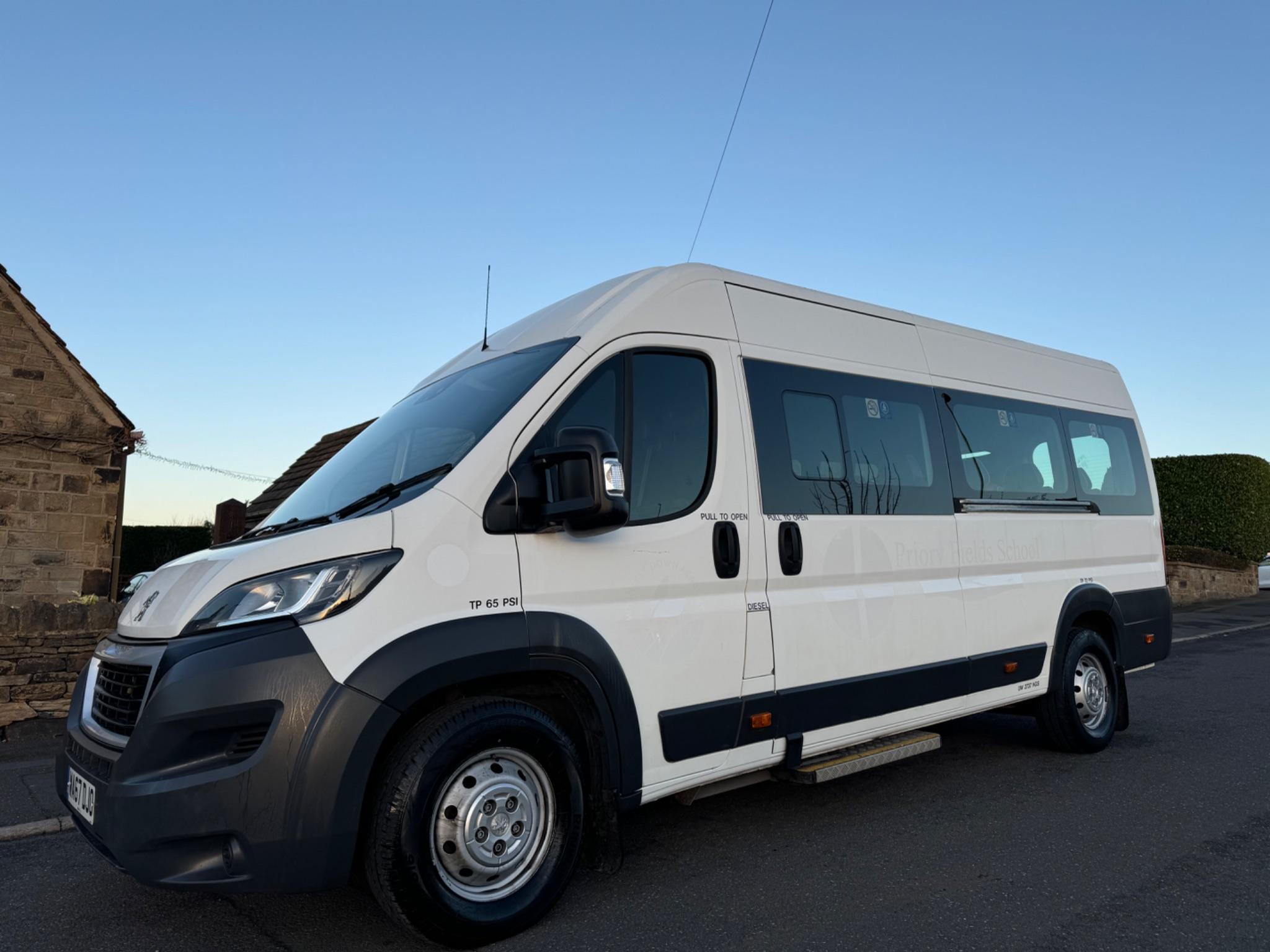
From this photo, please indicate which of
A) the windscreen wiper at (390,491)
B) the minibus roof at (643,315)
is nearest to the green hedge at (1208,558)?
the minibus roof at (643,315)

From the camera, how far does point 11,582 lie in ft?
40.3

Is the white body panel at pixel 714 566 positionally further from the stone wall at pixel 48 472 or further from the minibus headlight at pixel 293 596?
the stone wall at pixel 48 472

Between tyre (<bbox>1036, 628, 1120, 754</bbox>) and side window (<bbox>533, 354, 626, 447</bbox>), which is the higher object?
side window (<bbox>533, 354, 626, 447</bbox>)

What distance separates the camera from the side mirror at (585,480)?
10.2 ft

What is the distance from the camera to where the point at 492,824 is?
310cm

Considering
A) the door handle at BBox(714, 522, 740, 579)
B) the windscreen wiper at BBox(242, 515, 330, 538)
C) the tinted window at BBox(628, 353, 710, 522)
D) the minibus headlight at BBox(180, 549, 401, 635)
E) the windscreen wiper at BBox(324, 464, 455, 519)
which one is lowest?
the minibus headlight at BBox(180, 549, 401, 635)

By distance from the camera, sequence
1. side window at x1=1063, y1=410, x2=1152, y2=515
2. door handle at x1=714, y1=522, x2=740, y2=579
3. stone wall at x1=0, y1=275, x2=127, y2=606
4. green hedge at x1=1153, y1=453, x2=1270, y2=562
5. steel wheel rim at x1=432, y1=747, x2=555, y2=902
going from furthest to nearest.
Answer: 1. green hedge at x1=1153, y1=453, x2=1270, y2=562
2. stone wall at x1=0, y1=275, x2=127, y2=606
3. side window at x1=1063, y1=410, x2=1152, y2=515
4. door handle at x1=714, y1=522, x2=740, y2=579
5. steel wheel rim at x1=432, y1=747, x2=555, y2=902

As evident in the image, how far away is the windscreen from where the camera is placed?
3465 mm

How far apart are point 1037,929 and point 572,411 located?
251 cm

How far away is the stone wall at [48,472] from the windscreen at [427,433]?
34.7 feet

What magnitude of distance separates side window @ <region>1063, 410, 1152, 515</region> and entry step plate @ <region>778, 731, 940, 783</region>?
232 centimetres

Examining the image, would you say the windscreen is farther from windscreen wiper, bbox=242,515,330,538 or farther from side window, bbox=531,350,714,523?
side window, bbox=531,350,714,523

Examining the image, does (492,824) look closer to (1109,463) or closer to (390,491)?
(390,491)

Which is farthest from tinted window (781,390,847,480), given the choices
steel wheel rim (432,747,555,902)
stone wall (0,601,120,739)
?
stone wall (0,601,120,739)
